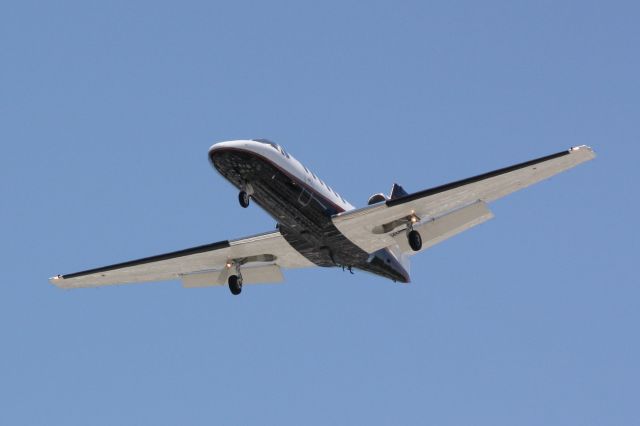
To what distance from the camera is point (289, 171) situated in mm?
51750

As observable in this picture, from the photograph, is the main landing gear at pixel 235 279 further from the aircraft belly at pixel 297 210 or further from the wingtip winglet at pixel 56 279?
the wingtip winglet at pixel 56 279

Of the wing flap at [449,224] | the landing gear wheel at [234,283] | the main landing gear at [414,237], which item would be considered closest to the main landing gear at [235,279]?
the landing gear wheel at [234,283]

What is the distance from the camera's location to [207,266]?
198ft

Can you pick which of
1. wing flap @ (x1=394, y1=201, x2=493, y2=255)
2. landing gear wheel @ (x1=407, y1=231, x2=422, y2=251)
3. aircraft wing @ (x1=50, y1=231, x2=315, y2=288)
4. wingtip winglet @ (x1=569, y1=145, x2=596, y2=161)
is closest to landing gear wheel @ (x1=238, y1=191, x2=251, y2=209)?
aircraft wing @ (x1=50, y1=231, x2=315, y2=288)

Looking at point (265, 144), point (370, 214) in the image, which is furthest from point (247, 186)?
point (370, 214)

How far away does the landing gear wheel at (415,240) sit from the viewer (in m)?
54.1

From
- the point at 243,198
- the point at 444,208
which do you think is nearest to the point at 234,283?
the point at 243,198

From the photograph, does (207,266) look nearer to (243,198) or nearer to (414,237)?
(243,198)

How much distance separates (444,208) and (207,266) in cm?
1307

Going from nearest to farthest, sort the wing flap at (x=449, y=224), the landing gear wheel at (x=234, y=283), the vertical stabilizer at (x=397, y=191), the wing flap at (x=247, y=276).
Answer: the wing flap at (x=449, y=224) → the vertical stabilizer at (x=397, y=191) → the landing gear wheel at (x=234, y=283) → the wing flap at (x=247, y=276)

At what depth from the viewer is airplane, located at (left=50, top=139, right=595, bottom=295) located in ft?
167

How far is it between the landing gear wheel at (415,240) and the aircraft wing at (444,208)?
664 millimetres

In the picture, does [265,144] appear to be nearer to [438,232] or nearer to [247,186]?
[247,186]

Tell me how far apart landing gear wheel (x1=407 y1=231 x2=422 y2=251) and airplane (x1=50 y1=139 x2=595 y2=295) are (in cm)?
5
